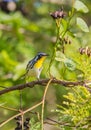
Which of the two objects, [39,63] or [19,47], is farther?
[19,47]

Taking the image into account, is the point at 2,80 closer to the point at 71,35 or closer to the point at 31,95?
the point at 31,95

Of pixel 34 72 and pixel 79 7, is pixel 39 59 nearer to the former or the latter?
pixel 34 72

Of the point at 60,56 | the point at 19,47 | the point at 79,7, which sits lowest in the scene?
the point at 19,47

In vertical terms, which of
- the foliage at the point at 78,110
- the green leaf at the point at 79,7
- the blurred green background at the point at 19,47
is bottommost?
the blurred green background at the point at 19,47

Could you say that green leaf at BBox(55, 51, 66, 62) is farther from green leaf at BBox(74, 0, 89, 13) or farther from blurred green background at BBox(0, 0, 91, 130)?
blurred green background at BBox(0, 0, 91, 130)

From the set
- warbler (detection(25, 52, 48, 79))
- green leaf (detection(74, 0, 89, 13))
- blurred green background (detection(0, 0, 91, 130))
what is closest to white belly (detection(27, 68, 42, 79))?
warbler (detection(25, 52, 48, 79))

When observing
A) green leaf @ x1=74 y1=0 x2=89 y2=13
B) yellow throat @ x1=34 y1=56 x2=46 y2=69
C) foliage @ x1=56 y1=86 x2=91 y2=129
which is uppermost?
green leaf @ x1=74 y1=0 x2=89 y2=13

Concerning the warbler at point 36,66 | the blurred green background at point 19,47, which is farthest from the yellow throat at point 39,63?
the blurred green background at point 19,47

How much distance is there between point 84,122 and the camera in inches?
49.2

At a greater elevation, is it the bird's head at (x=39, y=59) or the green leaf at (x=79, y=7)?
the green leaf at (x=79, y=7)

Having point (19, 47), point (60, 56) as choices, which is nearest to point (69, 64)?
point (60, 56)

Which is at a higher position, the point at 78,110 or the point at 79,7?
the point at 79,7

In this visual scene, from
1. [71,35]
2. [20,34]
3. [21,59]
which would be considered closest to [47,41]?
[21,59]

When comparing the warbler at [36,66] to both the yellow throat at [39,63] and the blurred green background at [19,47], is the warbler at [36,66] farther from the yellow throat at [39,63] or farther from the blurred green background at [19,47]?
the blurred green background at [19,47]
